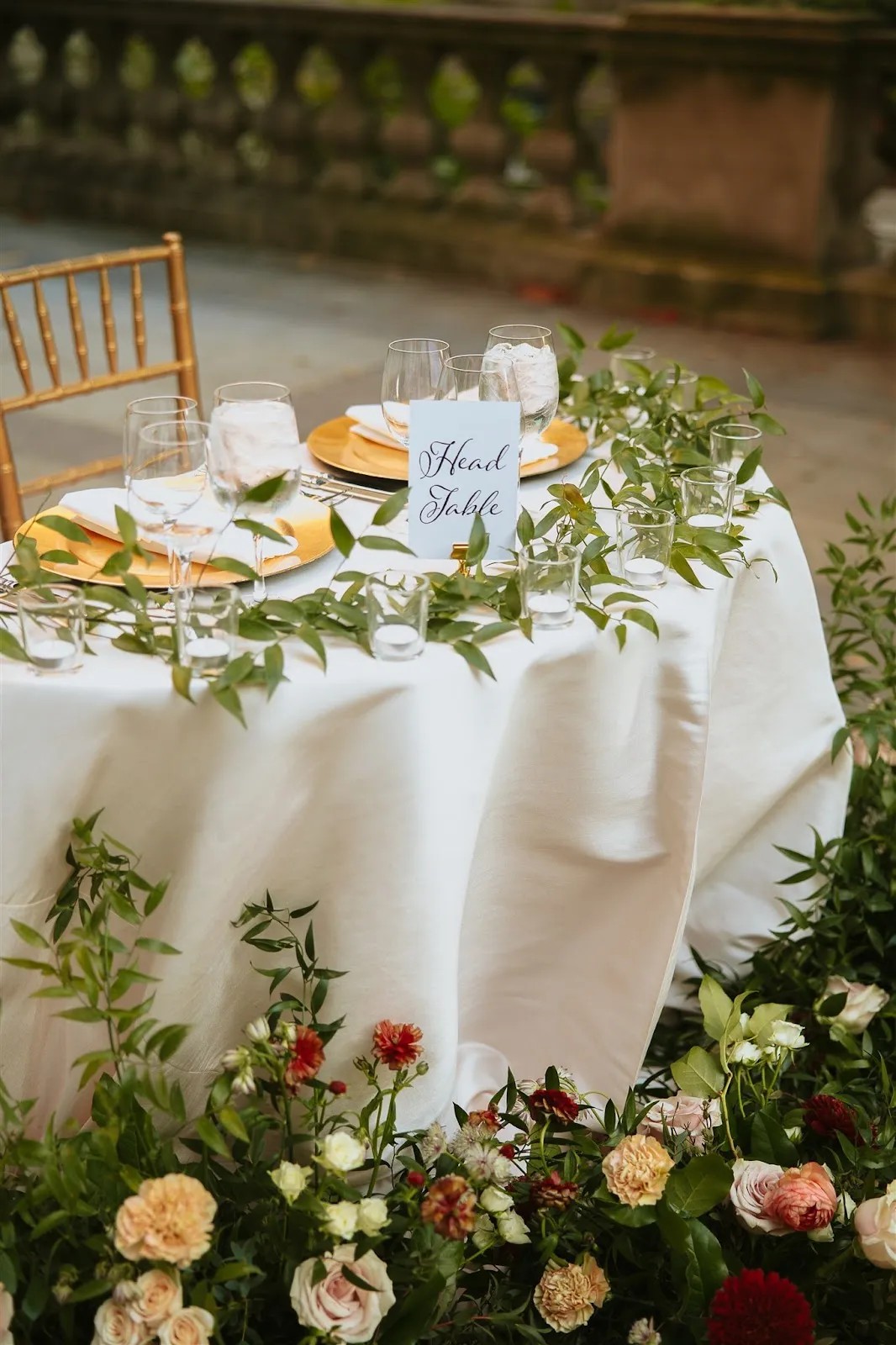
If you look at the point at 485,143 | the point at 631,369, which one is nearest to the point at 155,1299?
the point at 631,369

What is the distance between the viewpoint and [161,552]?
152cm

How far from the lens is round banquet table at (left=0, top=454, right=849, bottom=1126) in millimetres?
1351

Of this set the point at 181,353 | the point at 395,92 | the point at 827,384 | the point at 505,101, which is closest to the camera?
the point at 181,353

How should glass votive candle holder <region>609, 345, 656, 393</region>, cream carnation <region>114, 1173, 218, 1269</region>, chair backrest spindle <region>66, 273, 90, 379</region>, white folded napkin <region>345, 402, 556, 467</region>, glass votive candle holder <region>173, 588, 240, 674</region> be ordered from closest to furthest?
cream carnation <region>114, 1173, 218, 1269</region> → glass votive candle holder <region>173, 588, 240, 674</region> → white folded napkin <region>345, 402, 556, 467</region> → glass votive candle holder <region>609, 345, 656, 393</region> → chair backrest spindle <region>66, 273, 90, 379</region>

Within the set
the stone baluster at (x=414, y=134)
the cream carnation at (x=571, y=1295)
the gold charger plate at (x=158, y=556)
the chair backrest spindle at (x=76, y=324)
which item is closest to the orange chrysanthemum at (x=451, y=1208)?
the cream carnation at (x=571, y=1295)

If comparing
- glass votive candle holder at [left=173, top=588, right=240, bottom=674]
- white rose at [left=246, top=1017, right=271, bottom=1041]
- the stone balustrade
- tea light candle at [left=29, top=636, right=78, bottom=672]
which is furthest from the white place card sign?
the stone balustrade

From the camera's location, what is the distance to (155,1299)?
1.27 metres

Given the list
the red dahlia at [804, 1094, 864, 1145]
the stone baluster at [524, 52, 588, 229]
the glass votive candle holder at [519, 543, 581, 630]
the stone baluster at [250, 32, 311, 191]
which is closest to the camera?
the glass votive candle holder at [519, 543, 581, 630]

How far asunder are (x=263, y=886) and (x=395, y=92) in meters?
5.41

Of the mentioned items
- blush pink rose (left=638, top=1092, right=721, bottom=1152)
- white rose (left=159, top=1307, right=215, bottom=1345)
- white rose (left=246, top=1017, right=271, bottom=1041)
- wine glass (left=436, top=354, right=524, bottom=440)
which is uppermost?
wine glass (left=436, top=354, right=524, bottom=440)

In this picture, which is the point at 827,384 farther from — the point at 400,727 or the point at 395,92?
the point at 400,727

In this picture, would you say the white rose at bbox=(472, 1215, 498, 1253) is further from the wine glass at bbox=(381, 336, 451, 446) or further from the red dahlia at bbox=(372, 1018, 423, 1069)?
the wine glass at bbox=(381, 336, 451, 446)

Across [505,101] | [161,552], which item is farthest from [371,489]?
[505,101]

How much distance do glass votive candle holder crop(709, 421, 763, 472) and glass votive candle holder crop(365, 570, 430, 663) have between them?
2.13 feet
